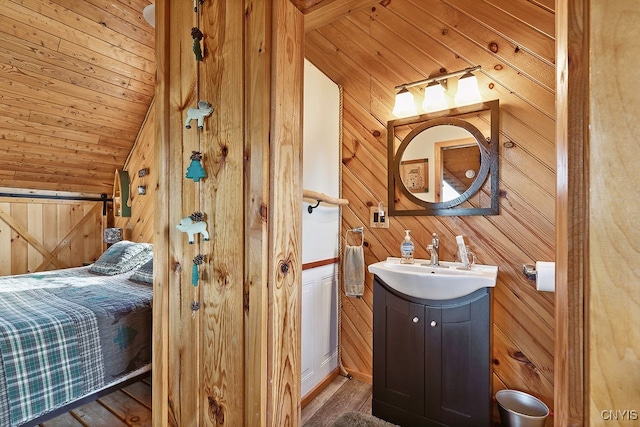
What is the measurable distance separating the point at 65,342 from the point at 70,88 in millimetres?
2764

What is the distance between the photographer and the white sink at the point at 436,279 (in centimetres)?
152

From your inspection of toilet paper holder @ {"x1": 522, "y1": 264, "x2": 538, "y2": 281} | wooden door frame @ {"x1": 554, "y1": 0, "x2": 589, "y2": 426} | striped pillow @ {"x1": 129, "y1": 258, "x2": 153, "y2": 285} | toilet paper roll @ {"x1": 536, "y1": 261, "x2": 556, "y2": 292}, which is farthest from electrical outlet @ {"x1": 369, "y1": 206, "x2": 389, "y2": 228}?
striped pillow @ {"x1": 129, "y1": 258, "x2": 153, "y2": 285}

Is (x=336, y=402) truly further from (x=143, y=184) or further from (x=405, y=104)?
(x=143, y=184)

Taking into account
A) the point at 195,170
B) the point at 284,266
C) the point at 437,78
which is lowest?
the point at 284,266

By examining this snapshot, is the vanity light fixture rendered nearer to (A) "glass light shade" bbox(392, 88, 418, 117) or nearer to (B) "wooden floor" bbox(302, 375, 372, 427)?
(A) "glass light shade" bbox(392, 88, 418, 117)

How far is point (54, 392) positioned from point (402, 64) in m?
2.93

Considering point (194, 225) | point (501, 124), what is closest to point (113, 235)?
point (194, 225)

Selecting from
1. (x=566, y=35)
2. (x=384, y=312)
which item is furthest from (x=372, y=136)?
(x=566, y=35)

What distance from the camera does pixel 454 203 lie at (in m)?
1.94

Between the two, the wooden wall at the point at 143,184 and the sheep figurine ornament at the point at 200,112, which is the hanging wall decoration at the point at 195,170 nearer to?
the sheep figurine ornament at the point at 200,112

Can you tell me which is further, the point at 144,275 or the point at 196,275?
the point at 144,275

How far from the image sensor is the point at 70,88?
3070 mm

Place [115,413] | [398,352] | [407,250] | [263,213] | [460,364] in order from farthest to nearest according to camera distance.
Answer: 1. [407,250]
2. [115,413]
3. [398,352]
4. [460,364]
5. [263,213]

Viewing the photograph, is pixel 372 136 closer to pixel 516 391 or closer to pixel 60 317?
pixel 516 391
